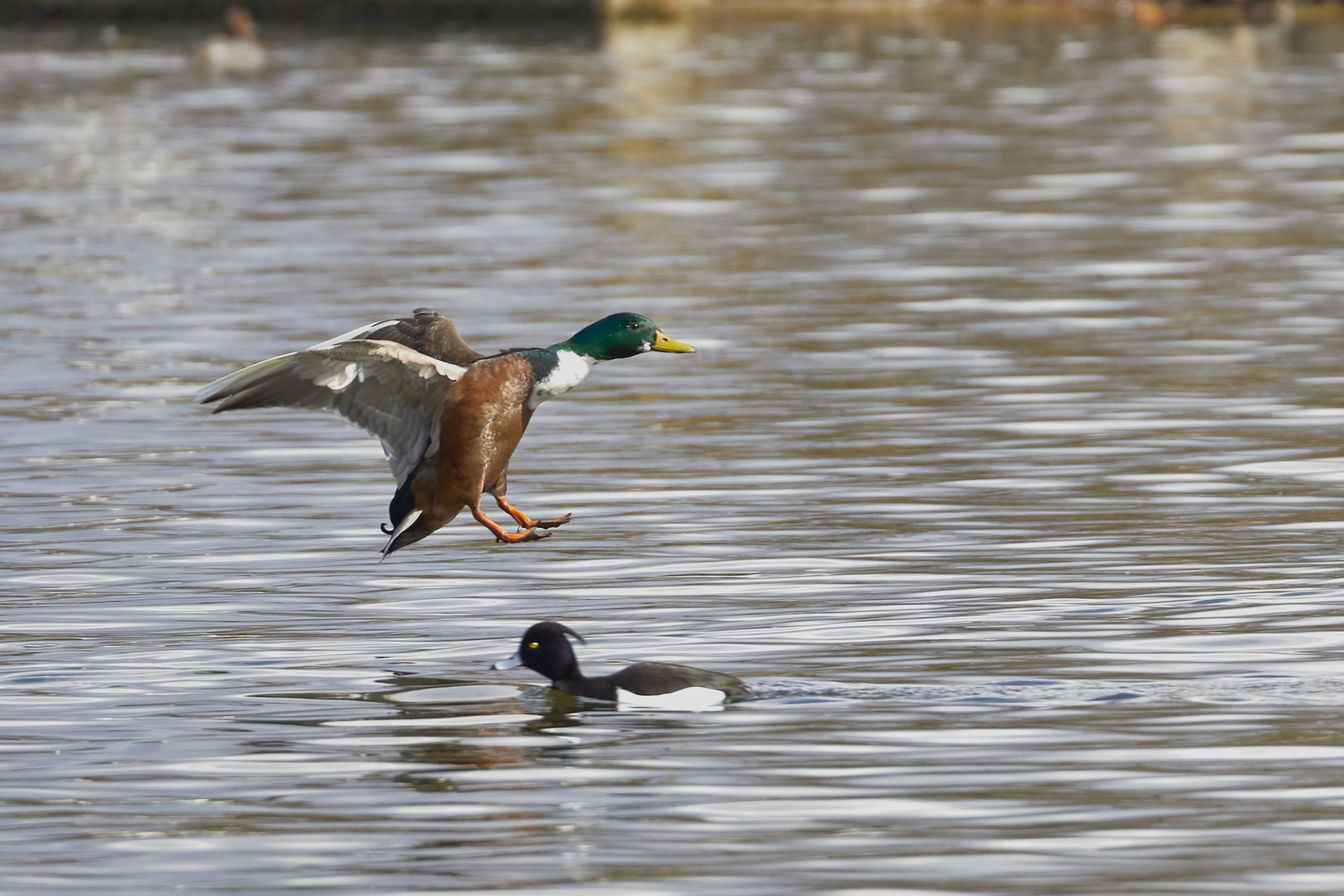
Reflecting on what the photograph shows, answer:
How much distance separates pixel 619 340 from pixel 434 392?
74 centimetres

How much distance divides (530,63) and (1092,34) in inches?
473

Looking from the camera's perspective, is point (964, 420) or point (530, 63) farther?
point (530, 63)

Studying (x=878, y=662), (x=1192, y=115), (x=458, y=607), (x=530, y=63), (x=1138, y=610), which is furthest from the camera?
(x=530, y=63)

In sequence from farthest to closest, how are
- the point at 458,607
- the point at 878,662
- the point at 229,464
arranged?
the point at 229,464
the point at 458,607
the point at 878,662

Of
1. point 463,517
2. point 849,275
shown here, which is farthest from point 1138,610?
point 849,275

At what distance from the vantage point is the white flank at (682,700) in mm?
8586

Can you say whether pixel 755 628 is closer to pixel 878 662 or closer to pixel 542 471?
pixel 878 662

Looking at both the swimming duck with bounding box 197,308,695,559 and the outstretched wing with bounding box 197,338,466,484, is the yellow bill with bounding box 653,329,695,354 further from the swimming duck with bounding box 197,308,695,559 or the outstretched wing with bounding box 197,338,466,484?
the outstretched wing with bounding box 197,338,466,484

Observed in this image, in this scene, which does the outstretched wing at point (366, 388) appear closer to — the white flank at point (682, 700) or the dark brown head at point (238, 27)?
the white flank at point (682, 700)

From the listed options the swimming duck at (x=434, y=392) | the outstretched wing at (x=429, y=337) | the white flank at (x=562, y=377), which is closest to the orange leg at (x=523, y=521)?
the swimming duck at (x=434, y=392)

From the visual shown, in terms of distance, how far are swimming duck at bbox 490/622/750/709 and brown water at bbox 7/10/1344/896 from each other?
91 mm

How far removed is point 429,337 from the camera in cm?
1006

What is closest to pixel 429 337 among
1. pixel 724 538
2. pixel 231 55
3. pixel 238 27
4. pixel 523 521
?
pixel 523 521

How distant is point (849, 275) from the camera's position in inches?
802
